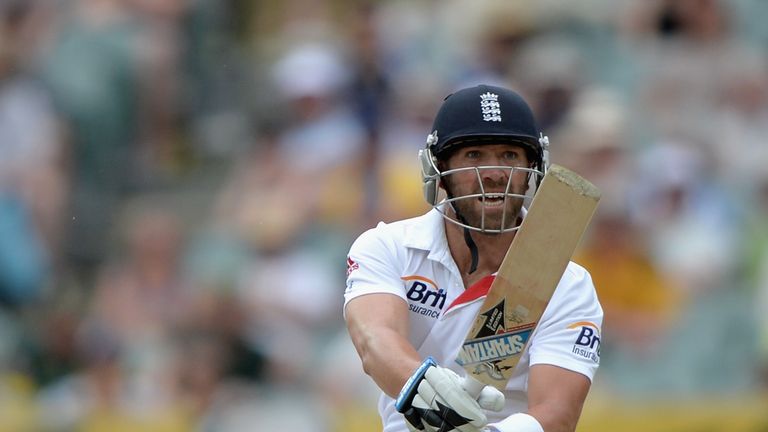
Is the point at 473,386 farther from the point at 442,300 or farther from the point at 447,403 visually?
the point at 442,300

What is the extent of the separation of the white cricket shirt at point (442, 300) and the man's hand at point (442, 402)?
16.5 inches

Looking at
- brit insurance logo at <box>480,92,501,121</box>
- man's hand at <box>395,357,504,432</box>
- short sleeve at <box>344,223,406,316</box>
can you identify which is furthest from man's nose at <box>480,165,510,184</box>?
man's hand at <box>395,357,504,432</box>

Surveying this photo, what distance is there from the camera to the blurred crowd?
7.87 metres

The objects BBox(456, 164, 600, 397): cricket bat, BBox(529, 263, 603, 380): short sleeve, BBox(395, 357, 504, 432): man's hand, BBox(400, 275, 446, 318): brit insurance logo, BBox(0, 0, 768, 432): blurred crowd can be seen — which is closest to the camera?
BBox(395, 357, 504, 432): man's hand

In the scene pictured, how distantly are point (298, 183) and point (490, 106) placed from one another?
417 centimetres

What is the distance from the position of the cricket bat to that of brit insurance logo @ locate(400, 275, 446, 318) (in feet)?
1.17

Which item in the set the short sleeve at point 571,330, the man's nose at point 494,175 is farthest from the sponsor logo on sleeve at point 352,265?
the short sleeve at point 571,330

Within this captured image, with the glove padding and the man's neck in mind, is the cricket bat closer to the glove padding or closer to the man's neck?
the glove padding

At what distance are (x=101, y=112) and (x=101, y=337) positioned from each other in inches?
66.5

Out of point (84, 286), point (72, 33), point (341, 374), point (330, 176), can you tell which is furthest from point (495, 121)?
point (72, 33)

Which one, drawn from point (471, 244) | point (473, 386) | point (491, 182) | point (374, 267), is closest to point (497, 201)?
point (491, 182)

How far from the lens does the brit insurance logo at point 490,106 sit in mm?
4523

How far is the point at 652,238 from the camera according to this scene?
324 inches

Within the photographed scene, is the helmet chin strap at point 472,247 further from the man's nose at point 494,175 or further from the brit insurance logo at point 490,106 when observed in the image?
the brit insurance logo at point 490,106
